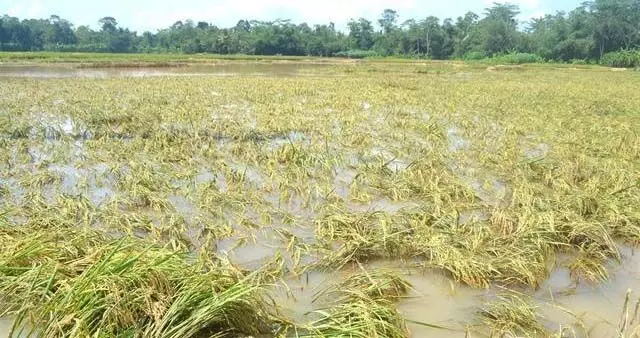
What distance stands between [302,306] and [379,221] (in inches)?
66.0

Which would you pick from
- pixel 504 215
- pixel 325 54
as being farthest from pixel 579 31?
pixel 504 215

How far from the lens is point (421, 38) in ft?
232

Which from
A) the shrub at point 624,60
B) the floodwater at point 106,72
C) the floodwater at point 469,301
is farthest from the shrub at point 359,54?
the floodwater at point 469,301

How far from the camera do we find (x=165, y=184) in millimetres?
6164

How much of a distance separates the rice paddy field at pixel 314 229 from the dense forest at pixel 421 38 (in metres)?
57.1

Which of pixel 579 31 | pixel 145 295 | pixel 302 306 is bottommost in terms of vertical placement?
pixel 302 306

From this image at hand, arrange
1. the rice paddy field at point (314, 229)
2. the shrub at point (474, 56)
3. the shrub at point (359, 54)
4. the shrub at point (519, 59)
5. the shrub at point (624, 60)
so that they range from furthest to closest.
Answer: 1. the shrub at point (359, 54)
2. the shrub at point (474, 56)
3. the shrub at point (519, 59)
4. the shrub at point (624, 60)
5. the rice paddy field at point (314, 229)

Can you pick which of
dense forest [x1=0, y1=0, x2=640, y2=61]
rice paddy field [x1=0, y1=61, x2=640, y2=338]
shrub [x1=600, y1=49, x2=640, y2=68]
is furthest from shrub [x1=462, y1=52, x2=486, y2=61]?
rice paddy field [x1=0, y1=61, x2=640, y2=338]

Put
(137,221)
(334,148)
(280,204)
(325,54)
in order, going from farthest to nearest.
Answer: (325,54), (334,148), (280,204), (137,221)

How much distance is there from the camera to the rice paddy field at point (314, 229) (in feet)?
9.91

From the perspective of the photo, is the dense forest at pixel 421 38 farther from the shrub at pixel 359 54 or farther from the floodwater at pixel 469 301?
the floodwater at pixel 469 301

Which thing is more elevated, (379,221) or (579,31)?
(579,31)

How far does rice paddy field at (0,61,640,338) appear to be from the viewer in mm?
3021

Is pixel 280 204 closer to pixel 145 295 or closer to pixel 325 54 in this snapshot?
pixel 145 295
